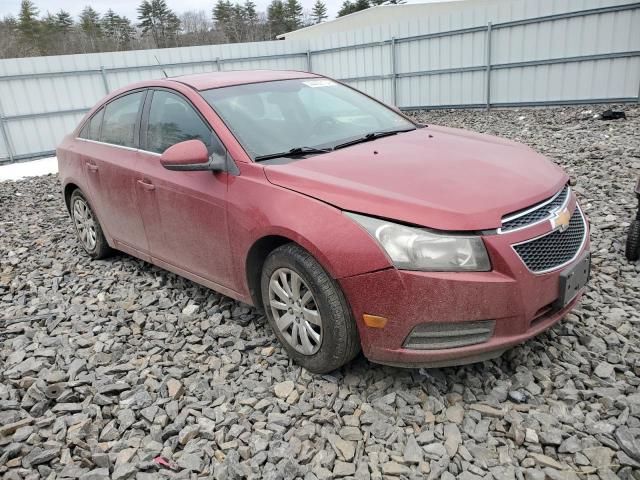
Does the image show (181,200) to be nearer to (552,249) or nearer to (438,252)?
(438,252)

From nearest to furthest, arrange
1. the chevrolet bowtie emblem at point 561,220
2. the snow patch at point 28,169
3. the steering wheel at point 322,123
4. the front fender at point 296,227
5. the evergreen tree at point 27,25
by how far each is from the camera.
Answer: the front fender at point 296,227, the chevrolet bowtie emblem at point 561,220, the steering wheel at point 322,123, the snow patch at point 28,169, the evergreen tree at point 27,25

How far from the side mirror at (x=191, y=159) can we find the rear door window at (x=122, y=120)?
3.53 feet

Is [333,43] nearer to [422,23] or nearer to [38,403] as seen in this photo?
[422,23]

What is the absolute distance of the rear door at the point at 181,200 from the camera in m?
3.11

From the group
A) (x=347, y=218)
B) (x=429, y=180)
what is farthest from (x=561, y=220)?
(x=347, y=218)

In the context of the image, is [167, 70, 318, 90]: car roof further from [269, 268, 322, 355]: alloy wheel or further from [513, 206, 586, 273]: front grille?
[513, 206, 586, 273]: front grille

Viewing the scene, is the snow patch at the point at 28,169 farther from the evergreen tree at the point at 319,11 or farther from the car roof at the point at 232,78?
the evergreen tree at the point at 319,11

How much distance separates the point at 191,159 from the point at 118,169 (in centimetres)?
131

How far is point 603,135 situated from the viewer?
807cm

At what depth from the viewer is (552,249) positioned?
96.0 inches

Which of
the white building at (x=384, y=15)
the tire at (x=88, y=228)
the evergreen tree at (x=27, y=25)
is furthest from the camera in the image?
the evergreen tree at (x=27, y=25)

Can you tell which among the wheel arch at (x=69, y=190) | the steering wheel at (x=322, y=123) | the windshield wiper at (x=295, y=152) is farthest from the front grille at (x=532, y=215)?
the wheel arch at (x=69, y=190)

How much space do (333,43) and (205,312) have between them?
13.9 metres

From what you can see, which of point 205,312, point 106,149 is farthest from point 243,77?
point 205,312
